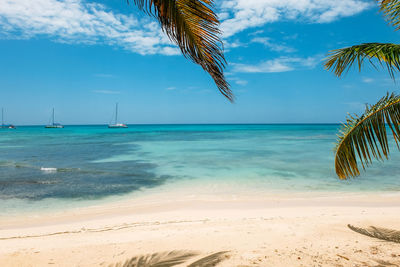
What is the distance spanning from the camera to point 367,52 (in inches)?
131

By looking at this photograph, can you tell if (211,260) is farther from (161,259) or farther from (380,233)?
→ (380,233)

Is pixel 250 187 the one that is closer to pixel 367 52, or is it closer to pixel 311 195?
pixel 311 195

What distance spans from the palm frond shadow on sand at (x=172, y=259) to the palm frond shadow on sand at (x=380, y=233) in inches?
102

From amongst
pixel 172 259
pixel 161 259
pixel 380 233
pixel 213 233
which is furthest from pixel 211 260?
pixel 380 233

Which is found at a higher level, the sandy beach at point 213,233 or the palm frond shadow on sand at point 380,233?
the palm frond shadow on sand at point 380,233

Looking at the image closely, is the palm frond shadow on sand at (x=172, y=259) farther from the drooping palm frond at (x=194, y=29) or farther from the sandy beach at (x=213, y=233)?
the drooping palm frond at (x=194, y=29)

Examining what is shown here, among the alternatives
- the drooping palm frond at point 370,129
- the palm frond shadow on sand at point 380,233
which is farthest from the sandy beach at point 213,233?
the drooping palm frond at point 370,129

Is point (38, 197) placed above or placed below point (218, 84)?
below

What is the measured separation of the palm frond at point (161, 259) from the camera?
3.48m

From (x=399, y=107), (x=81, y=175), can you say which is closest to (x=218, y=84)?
(x=399, y=107)

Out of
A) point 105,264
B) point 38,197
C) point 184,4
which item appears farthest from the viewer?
point 38,197

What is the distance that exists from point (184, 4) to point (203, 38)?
0.30 meters

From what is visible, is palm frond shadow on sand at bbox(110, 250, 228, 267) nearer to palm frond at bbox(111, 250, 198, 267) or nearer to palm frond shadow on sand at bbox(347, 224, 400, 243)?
palm frond at bbox(111, 250, 198, 267)

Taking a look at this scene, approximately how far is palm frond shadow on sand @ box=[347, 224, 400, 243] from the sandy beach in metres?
0.20
